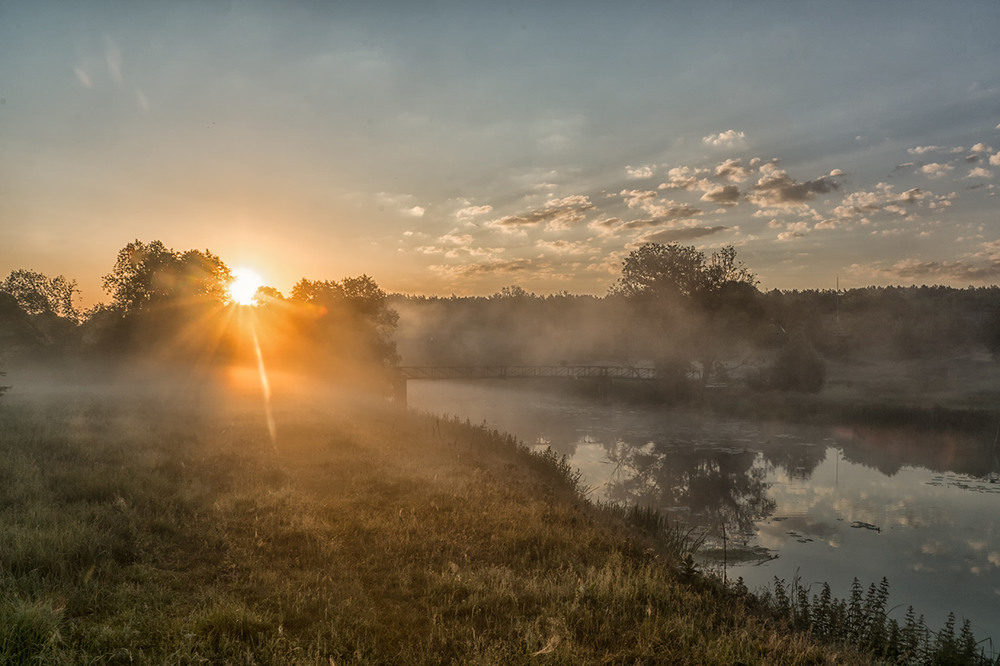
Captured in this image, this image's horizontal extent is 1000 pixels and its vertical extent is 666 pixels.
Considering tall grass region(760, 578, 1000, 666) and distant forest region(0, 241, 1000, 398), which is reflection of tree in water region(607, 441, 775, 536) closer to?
tall grass region(760, 578, 1000, 666)

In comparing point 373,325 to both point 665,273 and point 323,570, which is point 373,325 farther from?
point 323,570

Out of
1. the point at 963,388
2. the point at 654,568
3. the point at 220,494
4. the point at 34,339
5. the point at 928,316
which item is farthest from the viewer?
the point at 928,316

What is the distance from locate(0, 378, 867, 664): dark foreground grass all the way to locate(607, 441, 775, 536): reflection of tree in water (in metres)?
6.77

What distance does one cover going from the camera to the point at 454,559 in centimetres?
962

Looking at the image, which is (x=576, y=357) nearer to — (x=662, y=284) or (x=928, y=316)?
(x=662, y=284)

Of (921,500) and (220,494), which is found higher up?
(220,494)

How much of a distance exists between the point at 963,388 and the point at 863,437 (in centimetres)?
3049

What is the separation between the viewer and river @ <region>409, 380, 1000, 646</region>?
1519 cm

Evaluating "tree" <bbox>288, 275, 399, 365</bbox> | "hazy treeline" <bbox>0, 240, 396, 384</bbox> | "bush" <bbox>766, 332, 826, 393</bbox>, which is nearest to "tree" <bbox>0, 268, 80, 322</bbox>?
"hazy treeline" <bbox>0, 240, 396, 384</bbox>

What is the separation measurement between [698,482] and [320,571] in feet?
74.6

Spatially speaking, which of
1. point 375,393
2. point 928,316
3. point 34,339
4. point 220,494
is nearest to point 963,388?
point 928,316

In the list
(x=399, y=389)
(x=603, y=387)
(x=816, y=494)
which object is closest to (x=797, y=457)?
(x=816, y=494)

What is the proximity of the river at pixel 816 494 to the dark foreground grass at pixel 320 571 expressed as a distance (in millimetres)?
5581

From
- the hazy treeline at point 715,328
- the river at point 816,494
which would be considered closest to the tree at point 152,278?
the river at point 816,494
